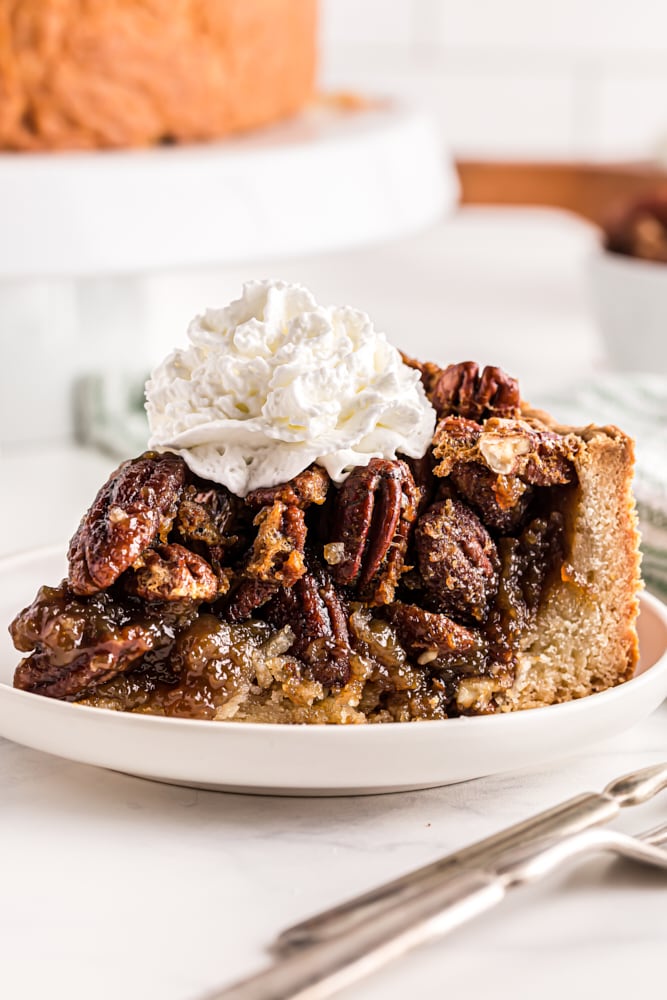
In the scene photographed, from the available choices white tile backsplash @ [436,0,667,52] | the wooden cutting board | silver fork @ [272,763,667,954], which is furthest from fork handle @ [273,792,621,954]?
white tile backsplash @ [436,0,667,52]

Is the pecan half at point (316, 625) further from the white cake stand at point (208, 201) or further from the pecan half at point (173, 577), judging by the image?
the white cake stand at point (208, 201)

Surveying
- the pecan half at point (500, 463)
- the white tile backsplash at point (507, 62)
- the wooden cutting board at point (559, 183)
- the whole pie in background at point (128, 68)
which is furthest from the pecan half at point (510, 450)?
the white tile backsplash at point (507, 62)

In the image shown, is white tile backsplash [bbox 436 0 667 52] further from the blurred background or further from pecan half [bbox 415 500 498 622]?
pecan half [bbox 415 500 498 622]

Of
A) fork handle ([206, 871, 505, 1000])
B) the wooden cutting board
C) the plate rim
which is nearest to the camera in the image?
fork handle ([206, 871, 505, 1000])

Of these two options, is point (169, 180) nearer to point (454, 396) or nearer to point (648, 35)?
point (454, 396)

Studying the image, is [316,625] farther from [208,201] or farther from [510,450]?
[208,201]

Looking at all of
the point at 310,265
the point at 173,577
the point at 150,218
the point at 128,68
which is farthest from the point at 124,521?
the point at 310,265

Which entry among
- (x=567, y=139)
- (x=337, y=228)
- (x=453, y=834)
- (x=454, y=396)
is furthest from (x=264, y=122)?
(x=567, y=139)
